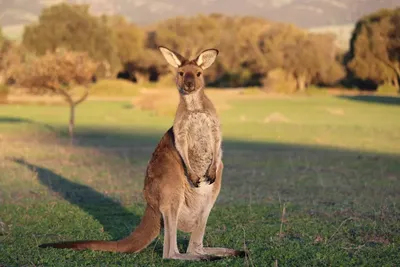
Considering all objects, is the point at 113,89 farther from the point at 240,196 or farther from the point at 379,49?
the point at 240,196

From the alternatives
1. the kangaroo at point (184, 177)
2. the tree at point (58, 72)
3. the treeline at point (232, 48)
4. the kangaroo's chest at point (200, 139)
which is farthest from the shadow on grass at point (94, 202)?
the treeline at point (232, 48)

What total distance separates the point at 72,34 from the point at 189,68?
55.8 m

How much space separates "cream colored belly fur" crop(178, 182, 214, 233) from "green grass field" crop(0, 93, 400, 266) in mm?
425

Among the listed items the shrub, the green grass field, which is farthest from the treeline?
the green grass field

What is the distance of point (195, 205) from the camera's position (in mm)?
6059

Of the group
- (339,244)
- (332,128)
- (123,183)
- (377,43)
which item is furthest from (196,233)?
(377,43)

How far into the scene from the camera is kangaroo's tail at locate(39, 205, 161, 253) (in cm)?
602

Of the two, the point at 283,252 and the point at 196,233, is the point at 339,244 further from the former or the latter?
the point at 196,233

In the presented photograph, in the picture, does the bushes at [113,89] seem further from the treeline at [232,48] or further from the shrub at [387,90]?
the shrub at [387,90]

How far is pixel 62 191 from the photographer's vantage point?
11539mm

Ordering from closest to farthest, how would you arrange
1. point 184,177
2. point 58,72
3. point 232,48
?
1. point 184,177
2. point 58,72
3. point 232,48

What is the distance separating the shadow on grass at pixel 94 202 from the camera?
323 inches

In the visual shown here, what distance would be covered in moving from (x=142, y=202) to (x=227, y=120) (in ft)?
79.6

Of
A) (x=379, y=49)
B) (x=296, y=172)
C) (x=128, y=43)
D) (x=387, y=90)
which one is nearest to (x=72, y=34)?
Result: (x=128, y=43)
